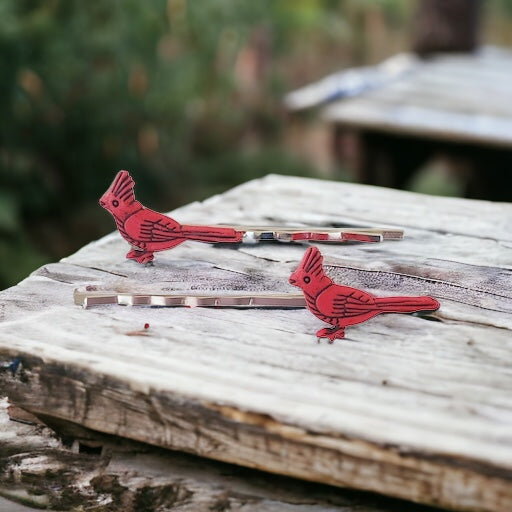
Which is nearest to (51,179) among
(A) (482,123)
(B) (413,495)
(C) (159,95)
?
(C) (159,95)

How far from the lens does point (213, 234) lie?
5.40 feet

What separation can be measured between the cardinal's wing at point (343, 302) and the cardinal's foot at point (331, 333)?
0.02m

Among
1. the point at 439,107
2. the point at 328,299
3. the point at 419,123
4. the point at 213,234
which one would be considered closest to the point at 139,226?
the point at 213,234

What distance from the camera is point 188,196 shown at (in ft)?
18.8

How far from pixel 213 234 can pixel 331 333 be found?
46 cm

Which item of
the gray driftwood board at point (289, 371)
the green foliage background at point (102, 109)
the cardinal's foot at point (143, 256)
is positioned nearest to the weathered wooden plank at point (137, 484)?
the gray driftwood board at point (289, 371)

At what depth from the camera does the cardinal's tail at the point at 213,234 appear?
1611mm

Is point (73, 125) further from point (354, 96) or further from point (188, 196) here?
point (354, 96)

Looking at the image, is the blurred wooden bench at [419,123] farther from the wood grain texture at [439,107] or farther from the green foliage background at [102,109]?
the green foliage background at [102,109]

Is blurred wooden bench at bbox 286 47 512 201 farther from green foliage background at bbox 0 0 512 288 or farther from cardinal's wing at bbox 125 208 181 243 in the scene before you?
cardinal's wing at bbox 125 208 181 243

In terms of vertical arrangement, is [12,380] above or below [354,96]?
below

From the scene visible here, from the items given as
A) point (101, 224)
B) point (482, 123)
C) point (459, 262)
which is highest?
point (482, 123)

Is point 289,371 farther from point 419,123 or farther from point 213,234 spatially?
point 419,123

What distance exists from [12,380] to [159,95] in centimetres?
407
